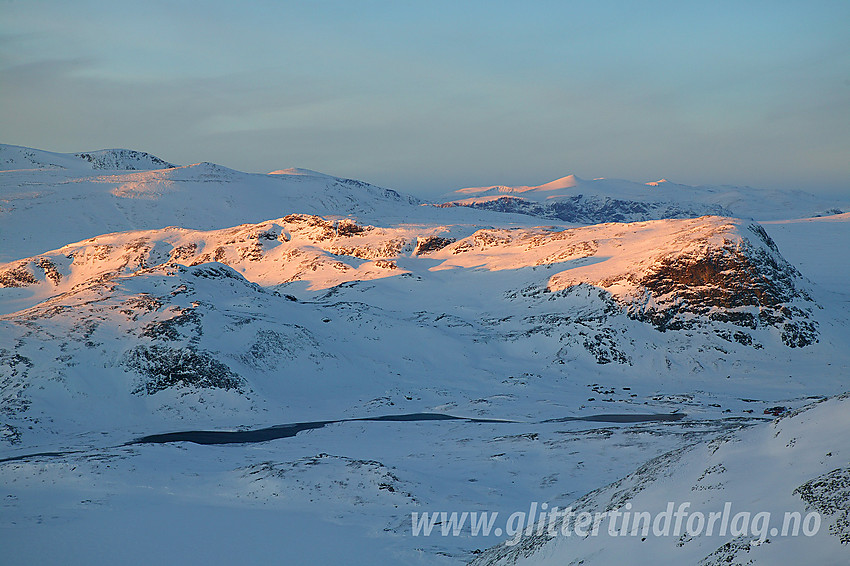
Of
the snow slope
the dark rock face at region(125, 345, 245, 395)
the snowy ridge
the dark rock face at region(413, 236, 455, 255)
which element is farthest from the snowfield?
the dark rock face at region(413, 236, 455, 255)

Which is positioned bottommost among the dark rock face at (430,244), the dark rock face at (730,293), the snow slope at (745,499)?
the dark rock face at (730,293)

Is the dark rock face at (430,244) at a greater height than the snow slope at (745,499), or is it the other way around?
the dark rock face at (430,244)

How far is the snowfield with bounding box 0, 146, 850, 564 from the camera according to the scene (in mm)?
19156

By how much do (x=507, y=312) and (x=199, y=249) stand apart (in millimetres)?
86409

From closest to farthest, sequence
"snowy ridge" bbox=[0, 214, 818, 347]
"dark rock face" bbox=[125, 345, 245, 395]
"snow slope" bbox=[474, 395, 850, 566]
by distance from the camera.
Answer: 1. "snow slope" bbox=[474, 395, 850, 566]
2. "dark rock face" bbox=[125, 345, 245, 395]
3. "snowy ridge" bbox=[0, 214, 818, 347]

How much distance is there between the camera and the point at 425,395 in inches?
2442

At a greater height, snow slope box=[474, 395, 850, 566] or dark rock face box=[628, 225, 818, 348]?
snow slope box=[474, 395, 850, 566]

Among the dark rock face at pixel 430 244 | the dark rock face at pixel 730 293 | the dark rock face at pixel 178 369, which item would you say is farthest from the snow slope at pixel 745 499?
the dark rock face at pixel 430 244

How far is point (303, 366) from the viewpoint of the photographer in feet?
217

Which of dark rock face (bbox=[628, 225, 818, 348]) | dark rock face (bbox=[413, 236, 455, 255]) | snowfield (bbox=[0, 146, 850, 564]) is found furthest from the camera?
dark rock face (bbox=[413, 236, 455, 255])

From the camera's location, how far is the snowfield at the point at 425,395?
19156 millimetres

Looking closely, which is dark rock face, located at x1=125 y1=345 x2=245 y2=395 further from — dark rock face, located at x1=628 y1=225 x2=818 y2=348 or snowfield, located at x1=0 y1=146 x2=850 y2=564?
dark rock face, located at x1=628 y1=225 x2=818 y2=348

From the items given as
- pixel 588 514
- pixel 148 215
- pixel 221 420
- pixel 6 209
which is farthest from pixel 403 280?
pixel 6 209

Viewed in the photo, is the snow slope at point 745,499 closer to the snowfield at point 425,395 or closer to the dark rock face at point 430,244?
the snowfield at point 425,395
